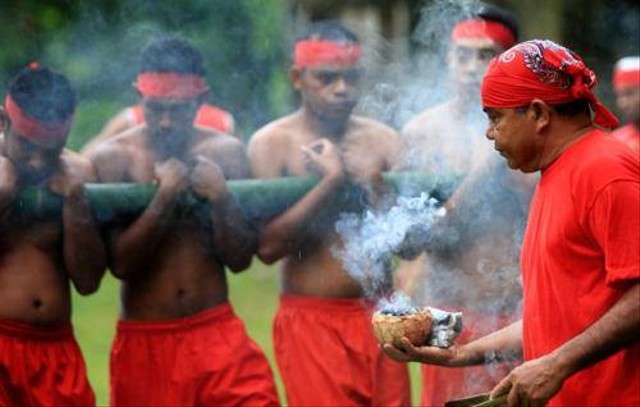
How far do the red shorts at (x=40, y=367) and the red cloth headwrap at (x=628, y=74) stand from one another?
3.24 m

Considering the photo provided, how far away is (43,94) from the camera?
5871mm

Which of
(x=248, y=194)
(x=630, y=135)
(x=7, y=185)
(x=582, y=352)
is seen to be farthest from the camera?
(x=630, y=135)

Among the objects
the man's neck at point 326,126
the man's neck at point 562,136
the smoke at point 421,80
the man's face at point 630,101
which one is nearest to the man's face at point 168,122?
the man's neck at point 326,126

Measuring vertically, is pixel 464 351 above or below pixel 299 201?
below

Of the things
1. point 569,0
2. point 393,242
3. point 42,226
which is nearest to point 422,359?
point 393,242

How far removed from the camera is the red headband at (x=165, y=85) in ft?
20.2

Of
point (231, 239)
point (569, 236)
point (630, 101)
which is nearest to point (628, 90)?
point (630, 101)

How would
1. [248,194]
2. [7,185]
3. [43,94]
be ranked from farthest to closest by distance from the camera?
1. [248,194]
2. [43,94]
3. [7,185]

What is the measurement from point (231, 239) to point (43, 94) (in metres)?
0.99

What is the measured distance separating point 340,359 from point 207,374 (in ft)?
2.08

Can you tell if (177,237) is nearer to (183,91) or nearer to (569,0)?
(183,91)

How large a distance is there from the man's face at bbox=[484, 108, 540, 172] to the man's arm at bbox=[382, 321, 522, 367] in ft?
1.92

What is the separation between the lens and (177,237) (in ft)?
20.5

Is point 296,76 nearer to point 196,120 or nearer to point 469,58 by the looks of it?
point 196,120
